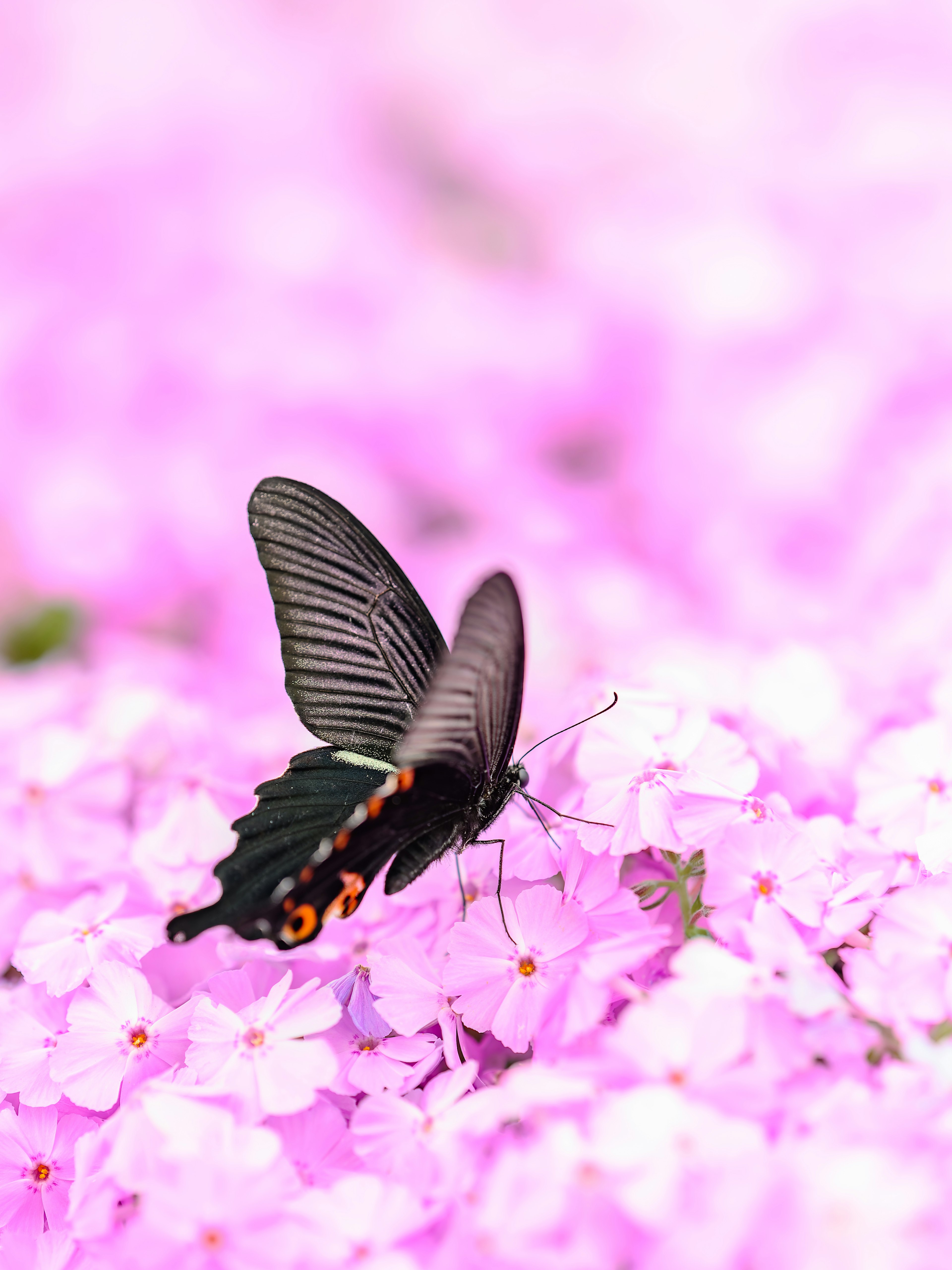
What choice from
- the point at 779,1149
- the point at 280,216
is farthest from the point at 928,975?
the point at 280,216

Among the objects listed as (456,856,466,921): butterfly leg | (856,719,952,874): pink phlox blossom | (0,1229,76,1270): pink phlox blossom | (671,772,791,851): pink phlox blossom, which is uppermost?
(856,719,952,874): pink phlox blossom

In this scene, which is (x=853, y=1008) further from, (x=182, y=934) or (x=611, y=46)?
(x=611, y=46)

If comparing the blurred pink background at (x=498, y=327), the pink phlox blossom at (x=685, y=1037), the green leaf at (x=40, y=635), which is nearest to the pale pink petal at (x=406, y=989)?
the pink phlox blossom at (x=685, y=1037)

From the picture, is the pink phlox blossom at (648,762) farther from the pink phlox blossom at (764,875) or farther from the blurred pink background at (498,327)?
the blurred pink background at (498,327)

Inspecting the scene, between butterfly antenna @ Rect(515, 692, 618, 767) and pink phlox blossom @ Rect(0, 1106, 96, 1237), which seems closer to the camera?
pink phlox blossom @ Rect(0, 1106, 96, 1237)

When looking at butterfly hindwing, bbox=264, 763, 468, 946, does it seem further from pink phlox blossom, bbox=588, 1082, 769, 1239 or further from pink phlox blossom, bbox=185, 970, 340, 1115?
pink phlox blossom, bbox=588, 1082, 769, 1239

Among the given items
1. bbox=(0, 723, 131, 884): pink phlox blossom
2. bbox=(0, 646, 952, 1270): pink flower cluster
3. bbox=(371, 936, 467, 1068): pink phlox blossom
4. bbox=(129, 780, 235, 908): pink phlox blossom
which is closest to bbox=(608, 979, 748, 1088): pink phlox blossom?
bbox=(0, 646, 952, 1270): pink flower cluster

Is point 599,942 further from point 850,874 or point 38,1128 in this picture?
point 38,1128
